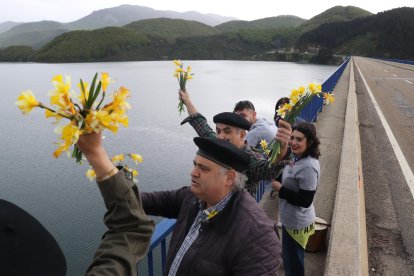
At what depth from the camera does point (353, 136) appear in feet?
25.8

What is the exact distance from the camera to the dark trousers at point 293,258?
3289 millimetres

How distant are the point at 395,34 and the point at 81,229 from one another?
363 ft

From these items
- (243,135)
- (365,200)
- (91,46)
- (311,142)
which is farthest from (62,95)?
(91,46)

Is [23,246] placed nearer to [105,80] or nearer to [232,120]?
[105,80]

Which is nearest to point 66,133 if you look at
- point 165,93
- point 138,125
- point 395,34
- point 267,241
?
point 267,241

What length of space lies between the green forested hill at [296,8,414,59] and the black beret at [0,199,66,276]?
108 m

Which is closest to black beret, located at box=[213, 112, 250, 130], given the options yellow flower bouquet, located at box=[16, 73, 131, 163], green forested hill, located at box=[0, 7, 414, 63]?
yellow flower bouquet, located at box=[16, 73, 131, 163]

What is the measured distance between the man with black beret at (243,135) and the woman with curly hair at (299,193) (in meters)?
0.42

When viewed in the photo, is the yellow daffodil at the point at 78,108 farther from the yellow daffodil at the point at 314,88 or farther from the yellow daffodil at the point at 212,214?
the yellow daffodil at the point at 314,88

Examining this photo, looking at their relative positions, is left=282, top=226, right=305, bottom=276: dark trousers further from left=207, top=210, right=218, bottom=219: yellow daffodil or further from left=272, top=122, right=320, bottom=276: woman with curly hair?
left=207, top=210, right=218, bottom=219: yellow daffodil

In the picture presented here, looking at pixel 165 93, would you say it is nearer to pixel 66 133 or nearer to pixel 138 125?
pixel 138 125

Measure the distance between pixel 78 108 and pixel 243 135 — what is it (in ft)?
6.41

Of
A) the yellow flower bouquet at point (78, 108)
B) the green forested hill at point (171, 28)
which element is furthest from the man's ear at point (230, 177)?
the green forested hill at point (171, 28)

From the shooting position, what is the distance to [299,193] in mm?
3129
